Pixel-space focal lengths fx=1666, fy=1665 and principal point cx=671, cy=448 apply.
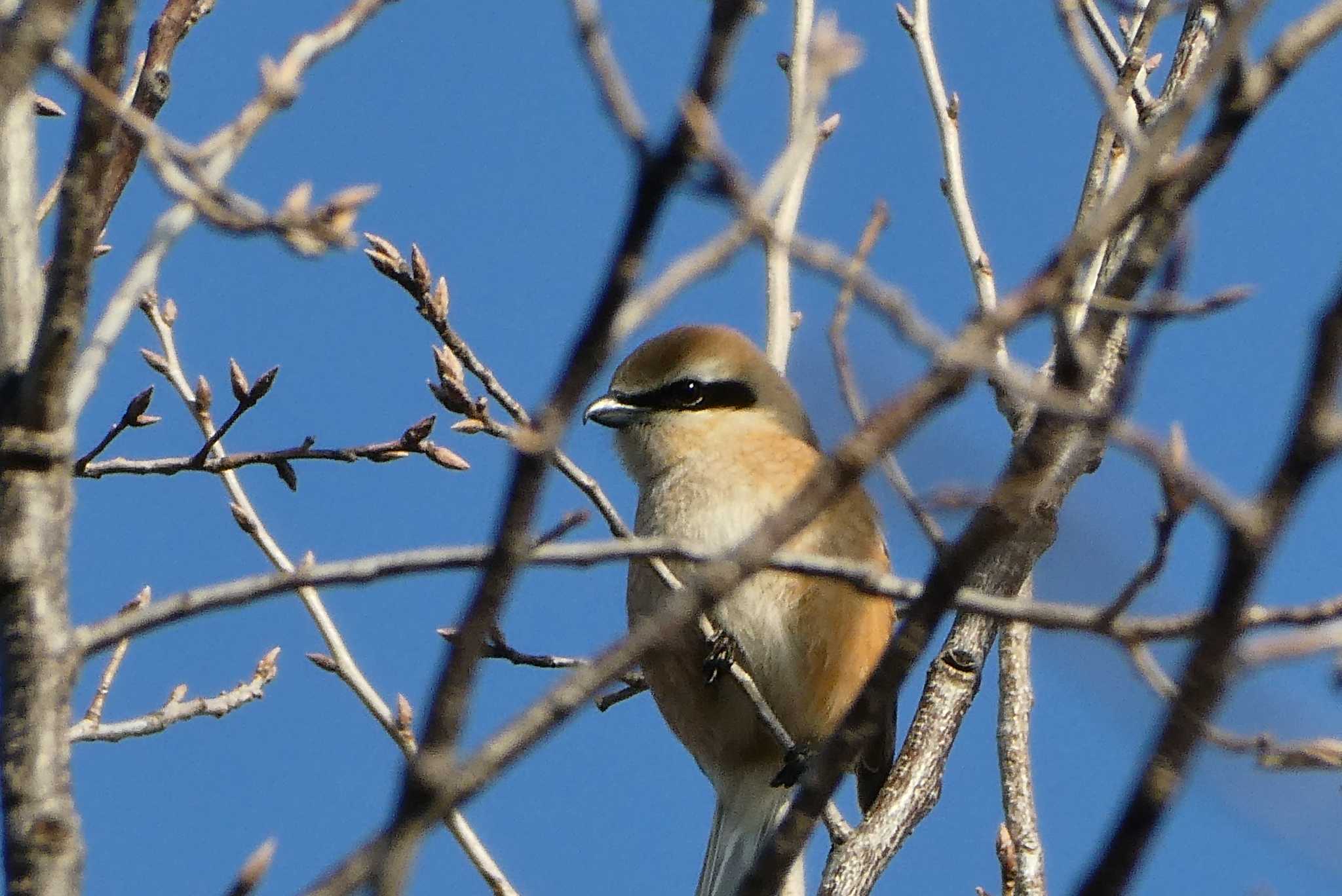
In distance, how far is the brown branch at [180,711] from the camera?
3.46 m

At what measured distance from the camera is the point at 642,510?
4766 millimetres

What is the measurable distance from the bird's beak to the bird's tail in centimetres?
110

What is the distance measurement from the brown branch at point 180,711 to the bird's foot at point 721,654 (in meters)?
1.12

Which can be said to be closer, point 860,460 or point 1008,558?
point 860,460

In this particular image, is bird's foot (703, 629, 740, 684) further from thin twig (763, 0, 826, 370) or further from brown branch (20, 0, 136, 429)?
brown branch (20, 0, 136, 429)

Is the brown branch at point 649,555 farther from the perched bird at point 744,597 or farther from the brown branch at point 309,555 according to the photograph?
the perched bird at point 744,597

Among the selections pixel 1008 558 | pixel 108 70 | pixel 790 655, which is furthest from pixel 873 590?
pixel 790 655

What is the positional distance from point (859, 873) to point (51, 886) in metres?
2.12

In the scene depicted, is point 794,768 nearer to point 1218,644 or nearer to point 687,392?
point 687,392

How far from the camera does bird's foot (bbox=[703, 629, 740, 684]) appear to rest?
14.0 feet

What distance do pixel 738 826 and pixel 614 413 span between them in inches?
49.8

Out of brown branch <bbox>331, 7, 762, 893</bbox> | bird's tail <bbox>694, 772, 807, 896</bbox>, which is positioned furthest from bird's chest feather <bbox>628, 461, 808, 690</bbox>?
brown branch <bbox>331, 7, 762, 893</bbox>

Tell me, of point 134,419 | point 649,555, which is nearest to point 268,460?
point 134,419

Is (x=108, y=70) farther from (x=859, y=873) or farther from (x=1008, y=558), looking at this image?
(x=859, y=873)
